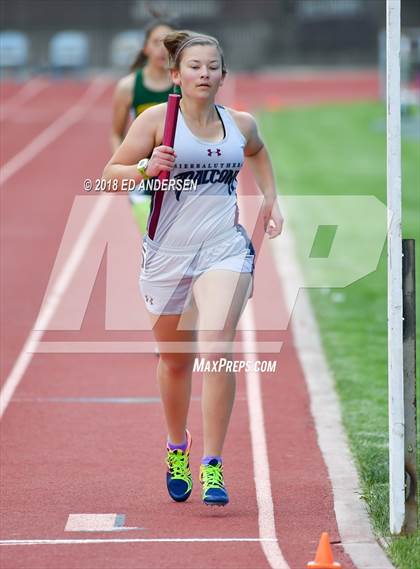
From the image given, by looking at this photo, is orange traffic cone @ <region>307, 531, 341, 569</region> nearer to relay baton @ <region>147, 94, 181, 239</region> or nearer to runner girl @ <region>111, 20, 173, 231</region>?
relay baton @ <region>147, 94, 181, 239</region>

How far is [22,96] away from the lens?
42.7 metres

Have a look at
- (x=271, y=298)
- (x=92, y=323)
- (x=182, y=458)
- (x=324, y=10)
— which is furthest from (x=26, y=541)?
(x=324, y=10)

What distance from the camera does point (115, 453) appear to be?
315 inches

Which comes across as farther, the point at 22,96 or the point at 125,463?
the point at 22,96

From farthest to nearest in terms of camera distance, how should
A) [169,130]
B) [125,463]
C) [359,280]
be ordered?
[359,280], [125,463], [169,130]

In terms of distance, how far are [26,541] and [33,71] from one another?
47.4 meters

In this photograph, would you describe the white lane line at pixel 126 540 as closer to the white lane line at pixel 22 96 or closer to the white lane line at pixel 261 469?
the white lane line at pixel 261 469

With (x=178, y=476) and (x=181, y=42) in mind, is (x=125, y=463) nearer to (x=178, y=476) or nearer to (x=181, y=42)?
(x=178, y=476)

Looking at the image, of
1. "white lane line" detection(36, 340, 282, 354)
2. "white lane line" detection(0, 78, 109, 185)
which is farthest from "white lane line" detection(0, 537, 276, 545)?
"white lane line" detection(0, 78, 109, 185)

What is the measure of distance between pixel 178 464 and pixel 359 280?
26.8 feet

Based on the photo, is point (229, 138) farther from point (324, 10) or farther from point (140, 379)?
point (324, 10)

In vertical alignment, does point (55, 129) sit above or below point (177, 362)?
above

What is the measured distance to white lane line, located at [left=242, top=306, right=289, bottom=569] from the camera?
240 inches

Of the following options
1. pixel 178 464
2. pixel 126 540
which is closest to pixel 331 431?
pixel 178 464
